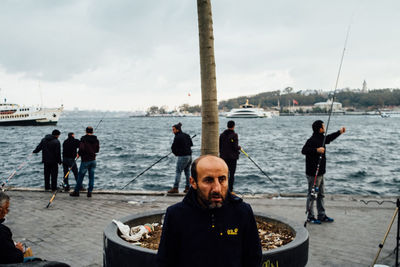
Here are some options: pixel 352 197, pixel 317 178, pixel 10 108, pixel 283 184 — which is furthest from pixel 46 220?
pixel 10 108

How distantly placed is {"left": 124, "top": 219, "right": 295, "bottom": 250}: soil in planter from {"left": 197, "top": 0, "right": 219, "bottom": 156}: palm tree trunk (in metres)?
1.18

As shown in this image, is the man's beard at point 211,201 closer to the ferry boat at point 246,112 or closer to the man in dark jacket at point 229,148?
the man in dark jacket at point 229,148

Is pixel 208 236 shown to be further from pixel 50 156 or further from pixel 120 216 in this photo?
pixel 50 156

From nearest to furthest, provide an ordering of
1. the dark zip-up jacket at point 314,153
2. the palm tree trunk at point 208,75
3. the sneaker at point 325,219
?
the palm tree trunk at point 208,75
the dark zip-up jacket at point 314,153
the sneaker at point 325,219

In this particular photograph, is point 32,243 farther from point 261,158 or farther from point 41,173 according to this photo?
point 261,158

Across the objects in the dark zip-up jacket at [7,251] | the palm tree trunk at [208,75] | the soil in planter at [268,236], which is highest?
the palm tree trunk at [208,75]

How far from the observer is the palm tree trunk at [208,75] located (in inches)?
174

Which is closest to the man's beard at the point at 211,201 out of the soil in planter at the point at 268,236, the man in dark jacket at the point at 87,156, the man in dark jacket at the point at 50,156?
the soil in planter at the point at 268,236

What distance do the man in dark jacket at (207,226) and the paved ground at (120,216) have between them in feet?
9.23

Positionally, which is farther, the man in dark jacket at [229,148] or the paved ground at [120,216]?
the man in dark jacket at [229,148]

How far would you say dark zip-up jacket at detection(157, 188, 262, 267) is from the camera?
6.81ft

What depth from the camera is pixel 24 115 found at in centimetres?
9988

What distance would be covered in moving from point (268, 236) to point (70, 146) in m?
7.91

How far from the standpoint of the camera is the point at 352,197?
886cm
